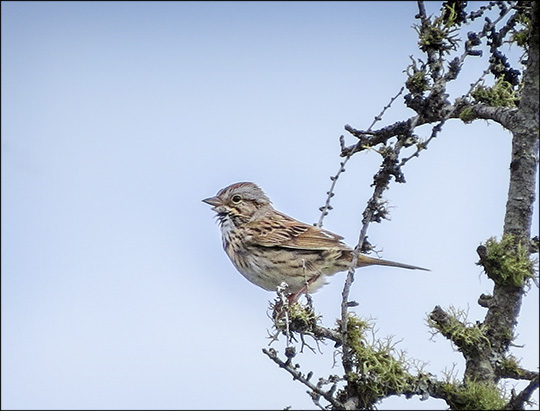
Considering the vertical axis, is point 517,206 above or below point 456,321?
above

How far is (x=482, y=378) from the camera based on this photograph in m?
3.99

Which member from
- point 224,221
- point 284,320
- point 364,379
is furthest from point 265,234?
point 364,379

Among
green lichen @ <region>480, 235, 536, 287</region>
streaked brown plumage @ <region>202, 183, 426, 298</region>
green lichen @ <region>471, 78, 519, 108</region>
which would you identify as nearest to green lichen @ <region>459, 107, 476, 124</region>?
green lichen @ <region>471, 78, 519, 108</region>

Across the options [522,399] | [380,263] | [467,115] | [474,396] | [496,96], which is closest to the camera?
[522,399]

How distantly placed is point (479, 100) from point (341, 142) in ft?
2.67

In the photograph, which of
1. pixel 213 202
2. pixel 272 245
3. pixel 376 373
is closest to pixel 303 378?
pixel 376 373

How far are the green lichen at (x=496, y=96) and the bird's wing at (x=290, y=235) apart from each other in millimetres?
2159

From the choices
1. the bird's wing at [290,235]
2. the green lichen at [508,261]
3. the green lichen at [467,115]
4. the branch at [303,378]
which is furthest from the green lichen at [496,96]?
the bird's wing at [290,235]

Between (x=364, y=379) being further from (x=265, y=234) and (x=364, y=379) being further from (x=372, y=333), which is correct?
(x=265, y=234)

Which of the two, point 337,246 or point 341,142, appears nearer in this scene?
point 341,142

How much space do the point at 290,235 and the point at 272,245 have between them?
0.58 feet

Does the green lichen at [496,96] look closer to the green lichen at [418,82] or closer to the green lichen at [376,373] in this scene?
the green lichen at [418,82]

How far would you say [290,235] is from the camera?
21.7 feet

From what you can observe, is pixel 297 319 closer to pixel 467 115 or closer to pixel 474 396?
pixel 474 396
